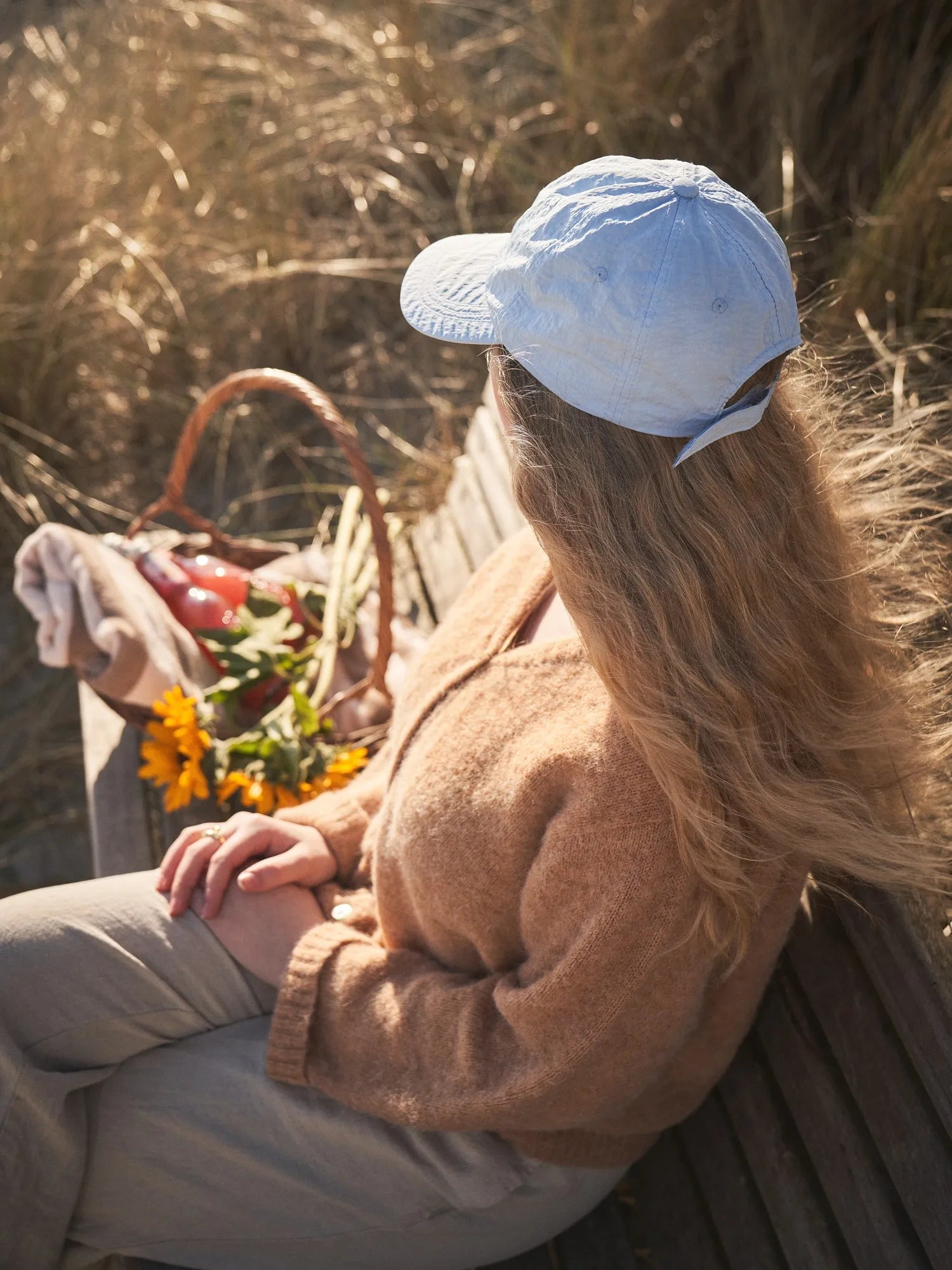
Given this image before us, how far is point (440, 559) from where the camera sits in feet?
8.10

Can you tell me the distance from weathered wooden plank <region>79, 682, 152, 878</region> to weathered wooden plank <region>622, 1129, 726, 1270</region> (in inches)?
38.7

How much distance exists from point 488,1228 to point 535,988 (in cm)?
44

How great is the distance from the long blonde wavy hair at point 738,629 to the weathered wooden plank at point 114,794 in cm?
110

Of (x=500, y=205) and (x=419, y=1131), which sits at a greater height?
(x=500, y=205)

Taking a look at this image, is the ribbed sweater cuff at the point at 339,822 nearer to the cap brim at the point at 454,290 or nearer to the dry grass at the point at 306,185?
the cap brim at the point at 454,290

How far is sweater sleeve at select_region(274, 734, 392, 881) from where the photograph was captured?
165 cm

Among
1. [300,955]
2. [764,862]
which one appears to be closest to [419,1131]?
[300,955]

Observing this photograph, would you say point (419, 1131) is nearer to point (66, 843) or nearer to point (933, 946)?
point (933, 946)

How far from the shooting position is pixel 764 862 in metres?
1.22

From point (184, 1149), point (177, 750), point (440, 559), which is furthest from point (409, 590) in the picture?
point (184, 1149)

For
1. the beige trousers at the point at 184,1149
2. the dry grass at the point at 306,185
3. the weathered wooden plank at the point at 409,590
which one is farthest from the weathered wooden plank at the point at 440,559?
the beige trousers at the point at 184,1149

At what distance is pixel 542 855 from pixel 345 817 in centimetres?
50

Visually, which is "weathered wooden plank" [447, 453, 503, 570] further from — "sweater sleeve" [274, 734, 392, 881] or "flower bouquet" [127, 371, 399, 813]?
"sweater sleeve" [274, 734, 392, 881]

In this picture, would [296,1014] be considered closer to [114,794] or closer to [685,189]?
[114,794]
